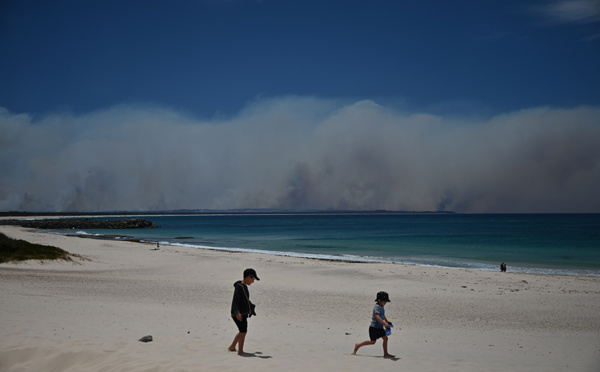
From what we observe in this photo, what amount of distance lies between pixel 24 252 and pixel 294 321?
19027 mm

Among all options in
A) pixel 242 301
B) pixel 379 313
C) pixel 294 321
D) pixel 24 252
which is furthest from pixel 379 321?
pixel 24 252

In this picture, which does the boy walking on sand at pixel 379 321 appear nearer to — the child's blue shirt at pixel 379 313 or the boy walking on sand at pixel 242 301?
the child's blue shirt at pixel 379 313

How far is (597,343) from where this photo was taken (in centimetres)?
1082

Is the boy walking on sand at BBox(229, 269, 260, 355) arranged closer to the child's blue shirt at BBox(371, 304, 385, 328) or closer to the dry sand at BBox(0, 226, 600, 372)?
the dry sand at BBox(0, 226, 600, 372)

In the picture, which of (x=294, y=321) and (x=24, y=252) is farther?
(x=24, y=252)

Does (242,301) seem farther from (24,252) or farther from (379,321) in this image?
(24,252)

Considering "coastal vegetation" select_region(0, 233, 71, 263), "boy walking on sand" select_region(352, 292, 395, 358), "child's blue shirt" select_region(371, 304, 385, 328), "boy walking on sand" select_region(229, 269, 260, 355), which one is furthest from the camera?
"coastal vegetation" select_region(0, 233, 71, 263)

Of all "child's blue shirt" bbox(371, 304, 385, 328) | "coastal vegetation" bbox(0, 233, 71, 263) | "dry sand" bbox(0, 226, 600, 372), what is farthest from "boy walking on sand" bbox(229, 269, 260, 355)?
"coastal vegetation" bbox(0, 233, 71, 263)

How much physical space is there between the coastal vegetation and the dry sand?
3.26 feet

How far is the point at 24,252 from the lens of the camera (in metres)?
24.5

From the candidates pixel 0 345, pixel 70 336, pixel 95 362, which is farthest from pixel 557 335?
pixel 0 345

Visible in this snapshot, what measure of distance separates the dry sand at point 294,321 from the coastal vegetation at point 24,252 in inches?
39.1

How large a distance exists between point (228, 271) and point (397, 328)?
14876mm

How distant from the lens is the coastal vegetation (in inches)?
927
